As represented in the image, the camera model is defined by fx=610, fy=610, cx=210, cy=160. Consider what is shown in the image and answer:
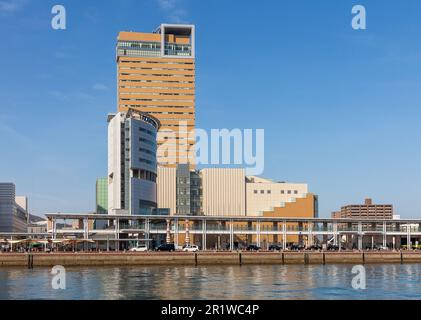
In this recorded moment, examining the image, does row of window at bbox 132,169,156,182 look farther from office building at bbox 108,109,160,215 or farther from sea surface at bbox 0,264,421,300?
sea surface at bbox 0,264,421,300

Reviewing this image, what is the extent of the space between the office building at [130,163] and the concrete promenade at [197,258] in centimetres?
6105

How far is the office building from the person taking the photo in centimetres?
17938

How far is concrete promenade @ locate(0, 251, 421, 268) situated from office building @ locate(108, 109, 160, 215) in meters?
61.1

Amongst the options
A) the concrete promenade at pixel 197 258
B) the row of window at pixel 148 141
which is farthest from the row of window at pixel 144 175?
the concrete promenade at pixel 197 258

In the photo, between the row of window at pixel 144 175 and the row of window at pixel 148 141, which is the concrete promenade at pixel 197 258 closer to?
the row of window at pixel 144 175

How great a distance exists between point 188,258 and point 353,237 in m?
92.8

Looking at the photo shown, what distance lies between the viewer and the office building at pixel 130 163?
179375mm

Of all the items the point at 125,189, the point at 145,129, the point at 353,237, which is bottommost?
the point at 353,237

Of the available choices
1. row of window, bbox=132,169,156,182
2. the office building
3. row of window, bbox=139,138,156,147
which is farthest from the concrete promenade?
row of window, bbox=139,138,156,147

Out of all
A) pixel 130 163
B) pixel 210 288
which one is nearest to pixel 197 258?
pixel 210 288

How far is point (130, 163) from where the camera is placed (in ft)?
588

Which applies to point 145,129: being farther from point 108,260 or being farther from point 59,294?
point 59,294
